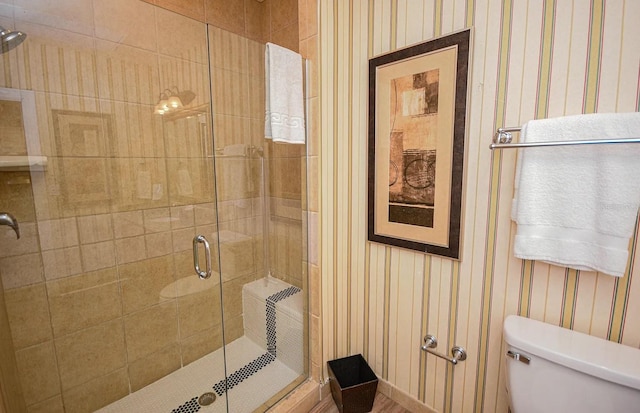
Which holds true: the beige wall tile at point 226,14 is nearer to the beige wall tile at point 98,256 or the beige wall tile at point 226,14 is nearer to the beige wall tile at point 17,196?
the beige wall tile at point 17,196

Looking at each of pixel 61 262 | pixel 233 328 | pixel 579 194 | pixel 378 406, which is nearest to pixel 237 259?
pixel 233 328

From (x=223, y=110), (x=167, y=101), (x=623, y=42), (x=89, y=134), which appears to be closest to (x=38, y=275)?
(x=89, y=134)

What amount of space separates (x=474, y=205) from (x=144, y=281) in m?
1.91

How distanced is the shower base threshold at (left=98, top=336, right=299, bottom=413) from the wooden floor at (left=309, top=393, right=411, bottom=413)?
22 cm

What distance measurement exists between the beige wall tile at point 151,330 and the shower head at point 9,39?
1.46 metres

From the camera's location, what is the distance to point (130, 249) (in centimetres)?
166

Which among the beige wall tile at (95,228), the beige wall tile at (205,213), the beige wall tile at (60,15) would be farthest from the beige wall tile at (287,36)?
the beige wall tile at (95,228)

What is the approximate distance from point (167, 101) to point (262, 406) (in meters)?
1.86

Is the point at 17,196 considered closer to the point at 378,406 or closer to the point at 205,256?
the point at 205,256

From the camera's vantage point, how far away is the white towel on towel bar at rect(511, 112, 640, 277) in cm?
89

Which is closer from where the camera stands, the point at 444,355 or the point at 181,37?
the point at 444,355

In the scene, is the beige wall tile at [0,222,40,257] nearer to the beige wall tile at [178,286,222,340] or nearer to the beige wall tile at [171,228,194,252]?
the beige wall tile at [171,228,194,252]

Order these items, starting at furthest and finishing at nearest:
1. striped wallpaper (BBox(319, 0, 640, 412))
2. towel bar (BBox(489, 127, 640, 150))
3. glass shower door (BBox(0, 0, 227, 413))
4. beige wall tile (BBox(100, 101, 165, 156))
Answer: beige wall tile (BBox(100, 101, 165, 156)), glass shower door (BBox(0, 0, 227, 413)), striped wallpaper (BBox(319, 0, 640, 412)), towel bar (BBox(489, 127, 640, 150))

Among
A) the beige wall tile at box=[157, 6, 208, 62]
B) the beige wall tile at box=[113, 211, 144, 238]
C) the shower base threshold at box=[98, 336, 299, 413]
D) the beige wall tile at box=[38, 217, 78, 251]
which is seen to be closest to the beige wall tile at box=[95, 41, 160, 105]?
the beige wall tile at box=[157, 6, 208, 62]
